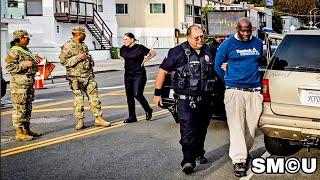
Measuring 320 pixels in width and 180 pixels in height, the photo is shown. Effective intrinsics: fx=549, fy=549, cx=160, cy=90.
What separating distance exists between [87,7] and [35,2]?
5972mm

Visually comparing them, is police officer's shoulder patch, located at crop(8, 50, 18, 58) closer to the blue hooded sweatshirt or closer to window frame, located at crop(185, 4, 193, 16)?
the blue hooded sweatshirt

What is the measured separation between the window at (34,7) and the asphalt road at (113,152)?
3003cm

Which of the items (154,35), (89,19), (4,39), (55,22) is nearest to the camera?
(4,39)

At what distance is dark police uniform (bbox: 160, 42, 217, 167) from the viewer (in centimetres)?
634

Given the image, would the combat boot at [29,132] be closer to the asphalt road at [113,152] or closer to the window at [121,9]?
the asphalt road at [113,152]

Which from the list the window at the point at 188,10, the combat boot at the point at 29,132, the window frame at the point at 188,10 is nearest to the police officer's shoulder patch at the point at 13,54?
the combat boot at the point at 29,132

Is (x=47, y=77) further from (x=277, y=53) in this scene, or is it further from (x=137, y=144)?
(x=277, y=53)

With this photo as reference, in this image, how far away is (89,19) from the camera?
1748 inches

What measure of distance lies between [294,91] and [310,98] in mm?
198

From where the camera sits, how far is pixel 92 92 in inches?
378

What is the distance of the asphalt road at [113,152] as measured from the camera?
648 centimetres

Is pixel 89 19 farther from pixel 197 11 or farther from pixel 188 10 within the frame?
pixel 197 11

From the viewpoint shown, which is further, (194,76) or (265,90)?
(265,90)

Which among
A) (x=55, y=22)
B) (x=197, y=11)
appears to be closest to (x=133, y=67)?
(x=55, y=22)
